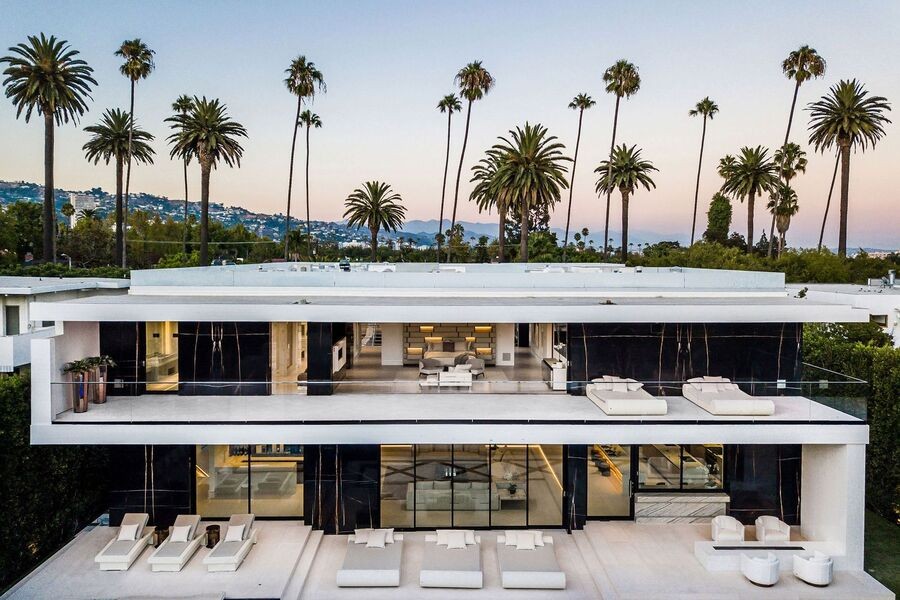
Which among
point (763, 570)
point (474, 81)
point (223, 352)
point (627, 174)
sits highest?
point (474, 81)

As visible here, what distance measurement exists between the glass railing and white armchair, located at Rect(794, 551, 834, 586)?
9.45 ft

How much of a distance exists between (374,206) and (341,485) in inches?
1660

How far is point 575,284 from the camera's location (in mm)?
18578

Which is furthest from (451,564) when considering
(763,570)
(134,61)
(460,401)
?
(134,61)

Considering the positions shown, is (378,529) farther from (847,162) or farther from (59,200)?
(59,200)

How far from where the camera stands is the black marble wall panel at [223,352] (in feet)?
48.4

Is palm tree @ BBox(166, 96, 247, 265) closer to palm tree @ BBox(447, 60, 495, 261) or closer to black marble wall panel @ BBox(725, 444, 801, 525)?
palm tree @ BBox(447, 60, 495, 261)

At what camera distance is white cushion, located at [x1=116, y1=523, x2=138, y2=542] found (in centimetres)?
1308

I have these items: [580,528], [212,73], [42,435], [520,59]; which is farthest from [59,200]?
[580,528]

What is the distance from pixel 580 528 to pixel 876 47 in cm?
4063

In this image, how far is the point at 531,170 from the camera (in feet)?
136

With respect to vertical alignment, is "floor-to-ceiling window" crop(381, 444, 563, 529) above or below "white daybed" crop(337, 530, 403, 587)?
above

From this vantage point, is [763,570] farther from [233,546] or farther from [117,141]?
[117,141]

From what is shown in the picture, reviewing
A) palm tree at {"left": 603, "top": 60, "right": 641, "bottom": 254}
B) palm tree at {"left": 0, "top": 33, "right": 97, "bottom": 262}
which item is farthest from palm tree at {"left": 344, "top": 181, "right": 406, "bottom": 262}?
palm tree at {"left": 603, "top": 60, "right": 641, "bottom": 254}
